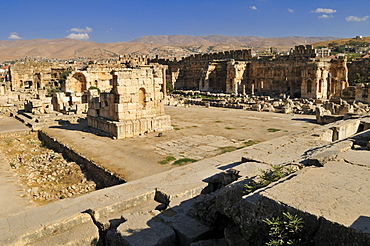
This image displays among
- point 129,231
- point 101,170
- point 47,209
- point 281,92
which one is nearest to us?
point 129,231

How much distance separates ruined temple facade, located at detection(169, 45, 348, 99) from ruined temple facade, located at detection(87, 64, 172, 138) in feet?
47.3

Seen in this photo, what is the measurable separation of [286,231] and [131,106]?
11.0 metres

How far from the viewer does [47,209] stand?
5.36m

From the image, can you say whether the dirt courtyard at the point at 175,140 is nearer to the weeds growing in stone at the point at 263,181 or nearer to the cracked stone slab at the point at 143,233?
the cracked stone slab at the point at 143,233

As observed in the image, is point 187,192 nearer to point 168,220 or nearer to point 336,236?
point 168,220

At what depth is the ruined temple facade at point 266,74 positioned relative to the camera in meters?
22.9

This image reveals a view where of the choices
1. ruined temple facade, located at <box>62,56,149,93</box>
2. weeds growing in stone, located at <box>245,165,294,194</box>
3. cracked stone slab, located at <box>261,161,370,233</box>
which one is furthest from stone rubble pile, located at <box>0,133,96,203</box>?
ruined temple facade, located at <box>62,56,149,93</box>

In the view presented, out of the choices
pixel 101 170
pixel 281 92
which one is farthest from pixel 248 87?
pixel 101 170

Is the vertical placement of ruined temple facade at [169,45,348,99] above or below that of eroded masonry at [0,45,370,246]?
above

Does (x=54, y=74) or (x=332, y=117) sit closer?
(x=332, y=117)

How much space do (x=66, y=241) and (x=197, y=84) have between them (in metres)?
32.7

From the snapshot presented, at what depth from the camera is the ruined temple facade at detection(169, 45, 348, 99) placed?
2294 cm

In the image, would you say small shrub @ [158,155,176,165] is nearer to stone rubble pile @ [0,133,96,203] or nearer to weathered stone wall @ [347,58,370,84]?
stone rubble pile @ [0,133,96,203]

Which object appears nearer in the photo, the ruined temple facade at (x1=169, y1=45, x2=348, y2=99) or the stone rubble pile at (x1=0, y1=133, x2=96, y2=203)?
the stone rubble pile at (x1=0, y1=133, x2=96, y2=203)
